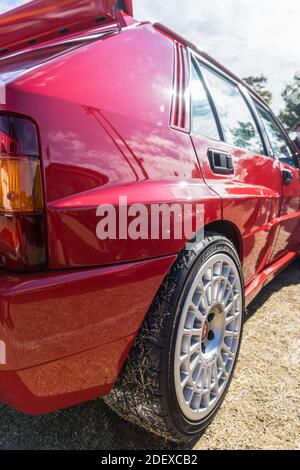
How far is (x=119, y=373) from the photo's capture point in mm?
1365

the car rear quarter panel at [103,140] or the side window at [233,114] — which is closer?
the car rear quarter panel at [103,140]

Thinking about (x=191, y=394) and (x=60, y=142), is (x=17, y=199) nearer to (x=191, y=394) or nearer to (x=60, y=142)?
(x=60, y=142)

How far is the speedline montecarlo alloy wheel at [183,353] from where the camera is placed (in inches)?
52.3

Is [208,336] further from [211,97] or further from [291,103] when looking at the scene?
[291,103]

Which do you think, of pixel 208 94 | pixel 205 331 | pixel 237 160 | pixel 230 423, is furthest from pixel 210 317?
Result: pixel 208 94

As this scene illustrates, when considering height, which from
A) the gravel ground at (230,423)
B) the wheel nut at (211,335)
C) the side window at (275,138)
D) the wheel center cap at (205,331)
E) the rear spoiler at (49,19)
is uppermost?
the rear spoiler at (49,19)

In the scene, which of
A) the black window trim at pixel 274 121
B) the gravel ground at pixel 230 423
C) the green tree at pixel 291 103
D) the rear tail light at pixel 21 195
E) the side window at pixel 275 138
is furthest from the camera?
the green tree at pixel 291 103

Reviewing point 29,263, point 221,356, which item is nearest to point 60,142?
point 29,263

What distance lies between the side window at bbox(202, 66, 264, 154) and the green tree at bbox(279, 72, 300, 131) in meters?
39.9

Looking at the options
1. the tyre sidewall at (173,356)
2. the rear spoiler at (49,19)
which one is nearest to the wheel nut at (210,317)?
the tyre sidewall at (173,356)

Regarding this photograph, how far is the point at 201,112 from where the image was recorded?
1746 mm

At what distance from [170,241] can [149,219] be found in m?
0.14

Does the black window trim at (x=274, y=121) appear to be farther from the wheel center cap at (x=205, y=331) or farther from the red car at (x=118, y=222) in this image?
the wheel center cap at (x=205, y=331)

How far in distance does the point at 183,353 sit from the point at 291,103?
144 feet
